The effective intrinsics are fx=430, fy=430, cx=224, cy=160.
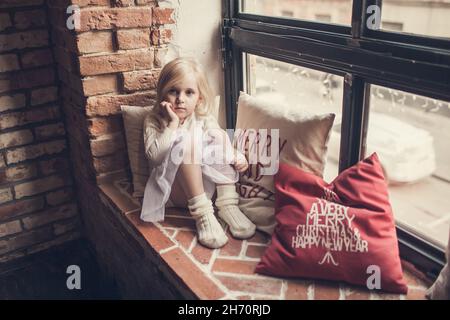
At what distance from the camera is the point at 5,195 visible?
7.21 ft

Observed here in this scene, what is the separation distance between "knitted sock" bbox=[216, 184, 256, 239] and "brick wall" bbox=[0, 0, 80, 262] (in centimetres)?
101

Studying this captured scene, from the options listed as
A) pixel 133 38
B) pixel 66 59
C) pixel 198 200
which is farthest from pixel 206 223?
pixel 66 59

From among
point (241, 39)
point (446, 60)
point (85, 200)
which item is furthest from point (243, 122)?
point (85, 200)

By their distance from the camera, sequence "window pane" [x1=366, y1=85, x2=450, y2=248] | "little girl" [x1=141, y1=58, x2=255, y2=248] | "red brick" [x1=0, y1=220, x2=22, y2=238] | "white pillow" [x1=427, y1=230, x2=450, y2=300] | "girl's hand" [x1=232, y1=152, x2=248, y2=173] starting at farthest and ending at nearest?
"red brick" [x1=0, y1=220, x2=22, y2=238], "girl's hand" [x1=232, y1=152, x2=248, y2=173], "little girl" [x1=141, y1=58, x2=255, y2=248], "window pane" [x1=366, y1=85, x2=450, y2=248], "white pillow" [x1=427, y1=230, x2=450, y2=300]

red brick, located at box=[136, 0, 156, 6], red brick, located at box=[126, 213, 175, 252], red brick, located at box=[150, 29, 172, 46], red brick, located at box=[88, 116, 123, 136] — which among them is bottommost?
red brick, located at box=[126, 213, 175, 252]

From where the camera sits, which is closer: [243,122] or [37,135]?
[243,122]

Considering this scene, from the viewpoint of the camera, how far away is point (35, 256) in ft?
7.80

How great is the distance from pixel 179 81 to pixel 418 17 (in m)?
0.93

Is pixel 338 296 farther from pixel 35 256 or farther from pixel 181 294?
pixel 35 256

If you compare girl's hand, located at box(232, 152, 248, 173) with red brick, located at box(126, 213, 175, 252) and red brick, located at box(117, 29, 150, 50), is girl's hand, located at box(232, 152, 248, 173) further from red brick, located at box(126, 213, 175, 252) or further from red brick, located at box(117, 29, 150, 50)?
red brick, located at box(117, 29, 150, 50)

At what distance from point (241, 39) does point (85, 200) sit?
1.20 metres

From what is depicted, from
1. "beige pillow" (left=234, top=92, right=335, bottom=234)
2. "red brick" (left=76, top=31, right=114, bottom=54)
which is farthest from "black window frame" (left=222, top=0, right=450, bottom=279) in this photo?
"red brick" (left=76, top=31, right=114, bottom=54)

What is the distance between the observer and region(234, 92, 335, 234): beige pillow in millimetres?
1658

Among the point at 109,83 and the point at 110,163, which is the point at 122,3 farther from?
the point at 110,163
